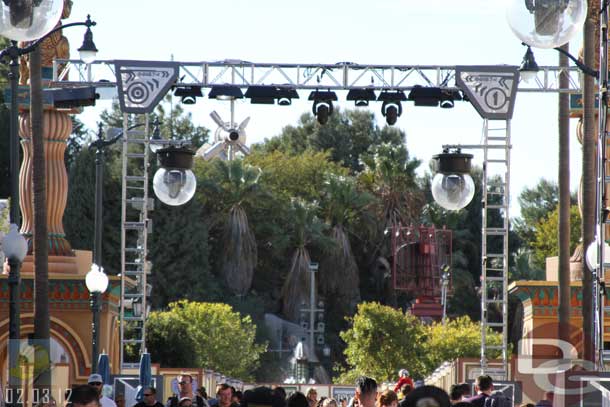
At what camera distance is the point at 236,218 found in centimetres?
7231

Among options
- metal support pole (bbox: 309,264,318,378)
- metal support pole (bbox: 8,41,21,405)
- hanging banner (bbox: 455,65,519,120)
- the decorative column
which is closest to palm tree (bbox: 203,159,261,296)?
metal support pole (bbox: 309,264,318,378)

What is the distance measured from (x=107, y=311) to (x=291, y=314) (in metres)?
38.6

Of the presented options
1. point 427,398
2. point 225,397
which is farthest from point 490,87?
point 427,398

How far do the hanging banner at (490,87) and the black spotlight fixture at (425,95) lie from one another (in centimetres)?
48

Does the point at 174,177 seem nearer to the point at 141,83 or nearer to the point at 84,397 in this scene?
the point at 141,83

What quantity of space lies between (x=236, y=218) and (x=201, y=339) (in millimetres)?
17217

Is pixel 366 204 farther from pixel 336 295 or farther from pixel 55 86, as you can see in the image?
pixel 55 86

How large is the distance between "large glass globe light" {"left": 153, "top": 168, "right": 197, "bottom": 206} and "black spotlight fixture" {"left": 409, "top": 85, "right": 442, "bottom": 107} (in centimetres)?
445

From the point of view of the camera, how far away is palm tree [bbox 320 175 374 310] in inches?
2938

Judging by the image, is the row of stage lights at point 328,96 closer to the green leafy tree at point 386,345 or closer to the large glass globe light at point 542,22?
the large glass globe light at point 542,22

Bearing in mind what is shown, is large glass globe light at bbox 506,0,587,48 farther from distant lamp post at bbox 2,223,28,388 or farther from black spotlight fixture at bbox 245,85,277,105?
black spotlight fixture at bbox 245,85,277,105

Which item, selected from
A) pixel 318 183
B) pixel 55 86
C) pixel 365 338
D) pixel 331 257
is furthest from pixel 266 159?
pixel 55 86

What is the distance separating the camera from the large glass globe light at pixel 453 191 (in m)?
28.2

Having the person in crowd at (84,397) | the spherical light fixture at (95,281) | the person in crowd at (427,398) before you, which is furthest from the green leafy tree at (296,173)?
the person in crowd at (427,398)
